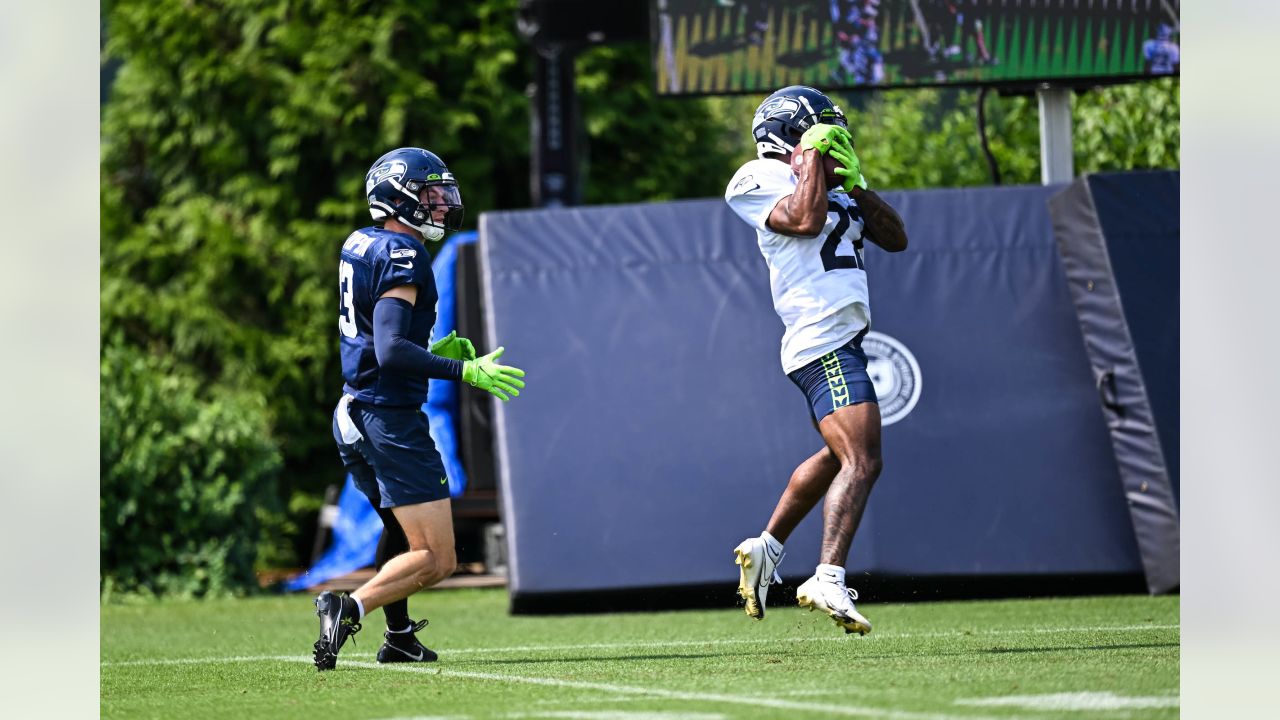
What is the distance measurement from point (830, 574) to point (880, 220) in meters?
1.35

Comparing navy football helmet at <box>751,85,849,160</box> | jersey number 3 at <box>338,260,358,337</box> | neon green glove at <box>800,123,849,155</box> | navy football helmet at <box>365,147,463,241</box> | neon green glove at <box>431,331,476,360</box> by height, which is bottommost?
neon green glove at <box>431,331,476,360</box>

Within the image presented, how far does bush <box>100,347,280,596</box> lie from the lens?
1089 centimetres

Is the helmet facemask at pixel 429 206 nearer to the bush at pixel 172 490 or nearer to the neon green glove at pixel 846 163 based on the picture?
the neon green glove at pixel 846 163

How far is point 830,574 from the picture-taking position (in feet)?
18.4

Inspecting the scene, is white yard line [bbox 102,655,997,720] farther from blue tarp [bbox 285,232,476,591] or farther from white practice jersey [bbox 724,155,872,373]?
blue tarp [bbox 285,232,476,591]

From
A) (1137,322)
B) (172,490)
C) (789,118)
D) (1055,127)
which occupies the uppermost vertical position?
(1055,127)

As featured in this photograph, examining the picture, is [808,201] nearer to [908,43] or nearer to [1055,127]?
[908,43]

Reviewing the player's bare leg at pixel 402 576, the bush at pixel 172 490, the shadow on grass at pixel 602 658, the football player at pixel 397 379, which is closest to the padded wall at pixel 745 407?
the shadow on grass at pixel 602 658

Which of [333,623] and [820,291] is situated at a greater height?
[820,291]

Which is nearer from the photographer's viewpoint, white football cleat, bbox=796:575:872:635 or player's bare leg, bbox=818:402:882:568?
white football cleat, bbox=796:575:872:635

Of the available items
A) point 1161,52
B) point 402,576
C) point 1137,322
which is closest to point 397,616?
point 402,576

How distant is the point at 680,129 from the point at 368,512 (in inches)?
257

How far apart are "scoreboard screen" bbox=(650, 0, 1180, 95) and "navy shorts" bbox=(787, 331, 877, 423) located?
3848 millimetres

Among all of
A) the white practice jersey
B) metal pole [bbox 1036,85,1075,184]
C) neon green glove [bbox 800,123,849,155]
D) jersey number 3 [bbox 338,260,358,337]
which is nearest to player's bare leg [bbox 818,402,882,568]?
the white practice jersey
